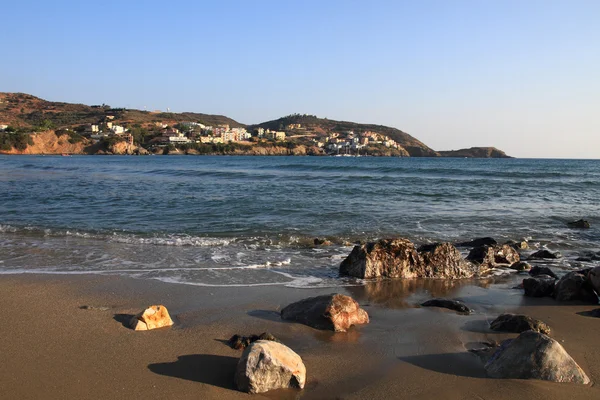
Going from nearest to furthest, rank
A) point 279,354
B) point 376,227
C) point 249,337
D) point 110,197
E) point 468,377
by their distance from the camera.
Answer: point 279,354
point 468,377
point 249,337
point 376,227
point 110,197

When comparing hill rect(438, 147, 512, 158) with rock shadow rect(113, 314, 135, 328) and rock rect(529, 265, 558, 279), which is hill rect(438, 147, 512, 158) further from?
rock shadow rect(113, 314, 135, 328)

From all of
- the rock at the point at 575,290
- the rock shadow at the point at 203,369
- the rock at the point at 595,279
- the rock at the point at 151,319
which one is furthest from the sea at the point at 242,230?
the rock shadow at the point at 203,369

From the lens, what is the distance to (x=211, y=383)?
3920 mm

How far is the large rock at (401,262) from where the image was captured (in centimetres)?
797

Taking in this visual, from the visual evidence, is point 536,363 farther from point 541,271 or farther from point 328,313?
point 541,271

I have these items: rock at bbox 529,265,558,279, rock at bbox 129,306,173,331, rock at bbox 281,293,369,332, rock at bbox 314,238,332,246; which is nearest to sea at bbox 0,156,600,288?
rock at bbox 314,238,332,246

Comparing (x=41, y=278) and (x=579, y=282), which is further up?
(x=579, y=282)

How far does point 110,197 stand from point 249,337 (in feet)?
55.9

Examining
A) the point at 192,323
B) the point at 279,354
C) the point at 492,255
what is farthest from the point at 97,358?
the point at 492,255

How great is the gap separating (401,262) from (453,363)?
12.1 feet

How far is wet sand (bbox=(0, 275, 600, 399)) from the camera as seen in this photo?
3869 mm

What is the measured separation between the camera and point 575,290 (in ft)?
22.3

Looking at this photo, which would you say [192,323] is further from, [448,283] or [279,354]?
[448,283]

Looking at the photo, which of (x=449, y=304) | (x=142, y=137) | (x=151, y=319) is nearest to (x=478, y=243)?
(x=449, y=304)
